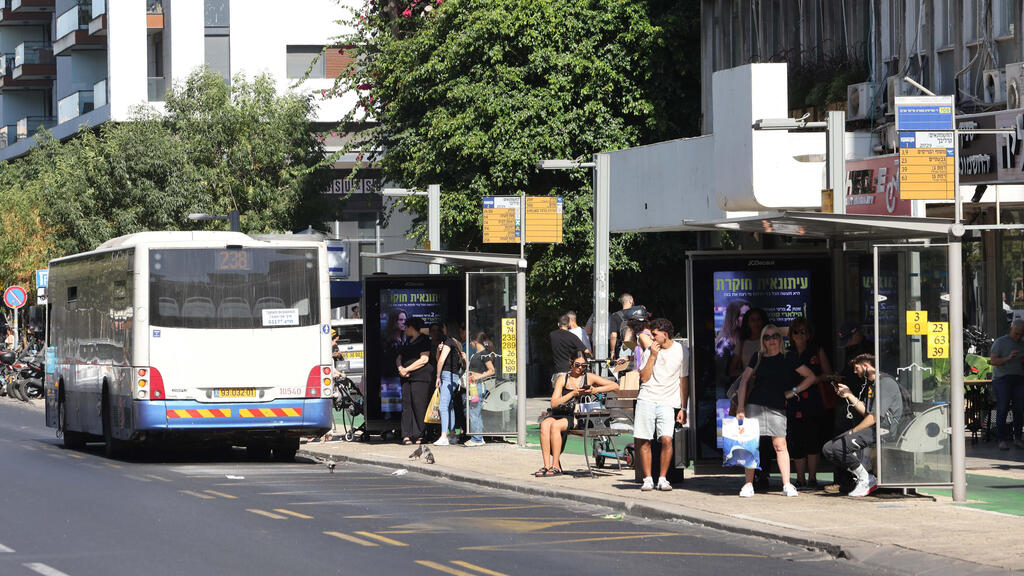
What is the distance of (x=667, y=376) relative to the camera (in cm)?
1619

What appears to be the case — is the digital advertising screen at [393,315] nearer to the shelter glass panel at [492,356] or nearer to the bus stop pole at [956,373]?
the shelter glass panel at [492,356]

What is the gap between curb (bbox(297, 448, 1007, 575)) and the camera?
1129cm

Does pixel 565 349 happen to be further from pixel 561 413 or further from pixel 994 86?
pixel 994 86

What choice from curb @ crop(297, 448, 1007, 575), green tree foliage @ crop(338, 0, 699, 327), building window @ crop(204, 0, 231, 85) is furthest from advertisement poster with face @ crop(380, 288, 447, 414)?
building window @ crop(204, 0, 231, 85)

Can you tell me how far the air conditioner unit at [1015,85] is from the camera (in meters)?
21.7

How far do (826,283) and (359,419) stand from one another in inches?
688

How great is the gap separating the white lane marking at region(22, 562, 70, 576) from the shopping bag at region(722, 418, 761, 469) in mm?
6651

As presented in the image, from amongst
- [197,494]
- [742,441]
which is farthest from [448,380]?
[742,441]

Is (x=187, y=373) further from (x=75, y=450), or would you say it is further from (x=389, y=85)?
(x=389, y=85)

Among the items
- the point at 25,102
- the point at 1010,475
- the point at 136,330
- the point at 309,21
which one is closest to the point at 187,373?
the point at 136,330

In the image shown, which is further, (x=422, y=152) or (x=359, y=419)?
(x=422, y=152)

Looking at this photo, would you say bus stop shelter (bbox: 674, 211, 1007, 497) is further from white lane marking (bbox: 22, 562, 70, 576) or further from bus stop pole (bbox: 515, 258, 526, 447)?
bus stop pole (bbox: 515, 258, 526, 447)

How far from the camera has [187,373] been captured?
21.2 m

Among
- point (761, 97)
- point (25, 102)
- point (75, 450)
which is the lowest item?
point (75, 450)
